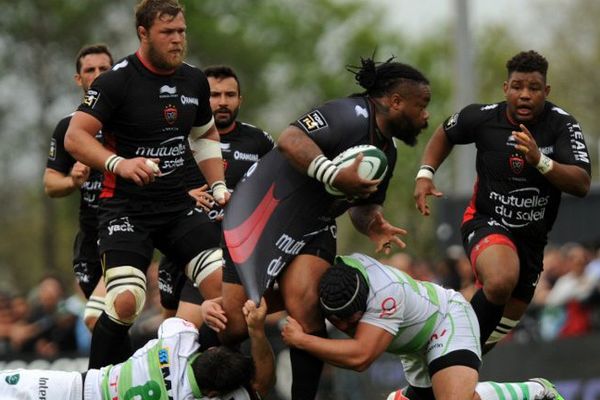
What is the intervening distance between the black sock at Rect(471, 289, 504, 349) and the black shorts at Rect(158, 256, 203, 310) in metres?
2.03

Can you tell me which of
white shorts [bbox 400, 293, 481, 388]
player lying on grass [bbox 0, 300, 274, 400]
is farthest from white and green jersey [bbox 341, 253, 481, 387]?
player lying on grass [bbox 0, 300, 274, 400]

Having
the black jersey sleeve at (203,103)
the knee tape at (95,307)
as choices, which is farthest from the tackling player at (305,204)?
the knee tape at (95,307)

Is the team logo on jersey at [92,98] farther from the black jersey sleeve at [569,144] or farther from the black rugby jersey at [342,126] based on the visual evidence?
the black jersey sleeve at [569,144]

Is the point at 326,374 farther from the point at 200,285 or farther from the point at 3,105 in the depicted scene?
the point at 3,105

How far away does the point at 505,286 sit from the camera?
949 centimetres

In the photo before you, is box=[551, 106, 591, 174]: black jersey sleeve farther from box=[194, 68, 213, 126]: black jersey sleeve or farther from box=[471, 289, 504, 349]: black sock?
box=[194, 68, 213, 126]: black jersey sleeve

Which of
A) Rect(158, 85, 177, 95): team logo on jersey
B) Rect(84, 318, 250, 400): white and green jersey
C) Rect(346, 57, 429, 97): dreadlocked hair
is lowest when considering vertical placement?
Rect(84, 318, 250, 400): white and green jersey

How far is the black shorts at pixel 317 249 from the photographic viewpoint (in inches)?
336

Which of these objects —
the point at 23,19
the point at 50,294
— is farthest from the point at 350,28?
the point at 50,294

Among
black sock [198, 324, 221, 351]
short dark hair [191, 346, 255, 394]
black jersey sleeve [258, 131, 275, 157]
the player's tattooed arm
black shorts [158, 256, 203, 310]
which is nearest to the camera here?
the player's tattooed arm

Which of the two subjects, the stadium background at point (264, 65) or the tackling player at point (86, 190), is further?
the stadium background at point (264, 65)

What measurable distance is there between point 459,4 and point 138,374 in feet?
45.6

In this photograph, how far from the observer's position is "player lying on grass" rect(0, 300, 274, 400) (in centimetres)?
880

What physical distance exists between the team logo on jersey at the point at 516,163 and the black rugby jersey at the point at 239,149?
2035 millimetres
